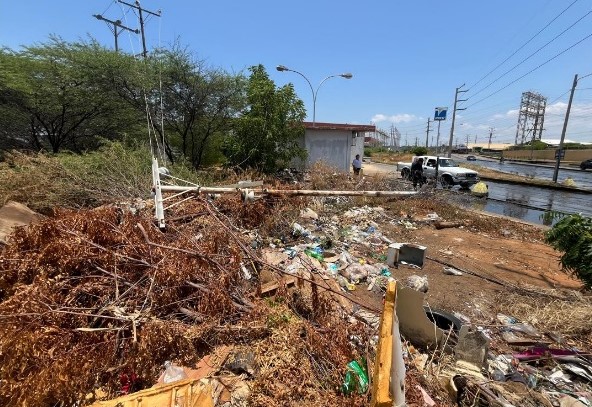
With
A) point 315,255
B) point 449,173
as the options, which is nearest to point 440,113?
point 449,173

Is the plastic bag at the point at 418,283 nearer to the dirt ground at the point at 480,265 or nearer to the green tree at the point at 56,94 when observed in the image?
the dirt ground at the point at 480,265

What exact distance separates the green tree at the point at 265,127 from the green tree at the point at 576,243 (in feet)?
30.8

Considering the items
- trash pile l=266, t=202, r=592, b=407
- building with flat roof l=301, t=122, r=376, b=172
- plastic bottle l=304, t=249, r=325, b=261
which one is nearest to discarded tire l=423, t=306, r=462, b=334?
trash pile l=266, t=202, r=592, b=407

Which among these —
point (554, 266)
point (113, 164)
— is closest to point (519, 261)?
point (554, 266)

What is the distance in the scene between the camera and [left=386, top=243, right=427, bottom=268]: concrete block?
19.3 feet

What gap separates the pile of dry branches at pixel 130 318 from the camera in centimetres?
242

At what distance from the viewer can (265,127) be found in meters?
12.4

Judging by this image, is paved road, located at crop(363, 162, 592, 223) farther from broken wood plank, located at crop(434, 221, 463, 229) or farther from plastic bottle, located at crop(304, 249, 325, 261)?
plastic bottle, located at crop(304, 249, 325, 261)

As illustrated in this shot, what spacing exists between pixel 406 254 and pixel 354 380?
3875 millimetres

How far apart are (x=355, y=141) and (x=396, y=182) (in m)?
7.02

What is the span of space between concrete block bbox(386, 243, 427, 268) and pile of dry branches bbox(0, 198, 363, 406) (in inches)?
113

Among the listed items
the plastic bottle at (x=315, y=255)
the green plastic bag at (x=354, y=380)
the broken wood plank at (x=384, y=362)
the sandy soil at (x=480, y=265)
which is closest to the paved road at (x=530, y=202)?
the sandy soil at (x=480, y=265)

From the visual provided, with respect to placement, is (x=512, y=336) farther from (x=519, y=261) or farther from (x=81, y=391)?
(x=81, y=391)

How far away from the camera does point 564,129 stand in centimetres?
2180
